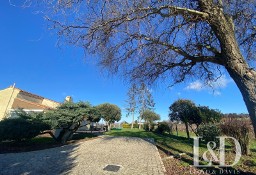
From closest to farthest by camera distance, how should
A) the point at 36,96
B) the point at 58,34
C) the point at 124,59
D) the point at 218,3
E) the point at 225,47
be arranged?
the point at 225,47 → the point at 218,3 → the point at 58,34 → the point at 124,59 → the point at 36,96

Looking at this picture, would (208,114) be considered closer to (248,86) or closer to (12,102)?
(248,86)

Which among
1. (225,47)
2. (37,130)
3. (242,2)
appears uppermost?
(242,2)

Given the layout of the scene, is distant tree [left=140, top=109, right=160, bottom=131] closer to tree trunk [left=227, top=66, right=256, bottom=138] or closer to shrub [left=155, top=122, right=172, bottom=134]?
shrub [left=155, top=122, right=172, bottom=134]

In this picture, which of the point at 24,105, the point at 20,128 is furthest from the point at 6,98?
the point at 20,128

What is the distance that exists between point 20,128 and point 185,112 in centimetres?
1533

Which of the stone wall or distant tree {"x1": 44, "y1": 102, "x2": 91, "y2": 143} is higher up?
the stone wall

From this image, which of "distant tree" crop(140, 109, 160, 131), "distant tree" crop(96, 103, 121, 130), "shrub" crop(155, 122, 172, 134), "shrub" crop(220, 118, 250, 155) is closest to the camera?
Result: "shrub" crop(220, 118, 250, 155)

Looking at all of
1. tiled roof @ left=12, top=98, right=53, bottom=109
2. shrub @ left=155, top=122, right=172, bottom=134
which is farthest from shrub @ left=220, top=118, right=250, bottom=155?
tiled roof @ left=12, top=98, right=53, bottom=109

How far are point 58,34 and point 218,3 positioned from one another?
4203 millimetres

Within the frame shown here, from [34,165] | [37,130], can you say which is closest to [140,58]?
[34,165]

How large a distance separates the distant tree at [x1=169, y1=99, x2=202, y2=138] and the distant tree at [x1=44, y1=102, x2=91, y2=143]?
33.4ft

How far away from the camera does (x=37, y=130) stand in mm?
14031

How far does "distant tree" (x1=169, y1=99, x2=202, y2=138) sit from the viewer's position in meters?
20.0

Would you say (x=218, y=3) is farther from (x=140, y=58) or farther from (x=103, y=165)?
(x=103, y=165)
